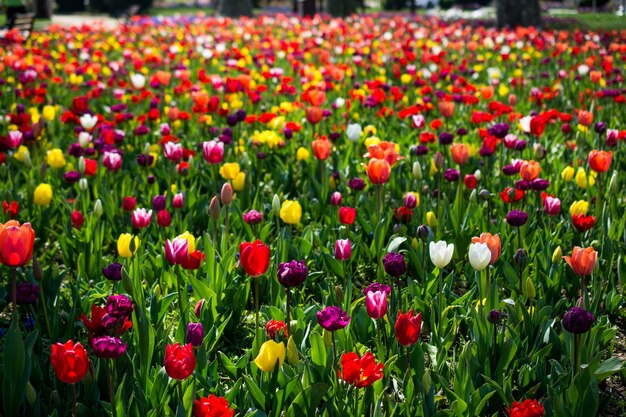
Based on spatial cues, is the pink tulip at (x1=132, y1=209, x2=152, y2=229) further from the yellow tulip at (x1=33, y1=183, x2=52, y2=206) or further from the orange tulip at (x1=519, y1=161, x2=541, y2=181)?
the orange tulip at (x1=519, y1=161, x2=541, y2=181)

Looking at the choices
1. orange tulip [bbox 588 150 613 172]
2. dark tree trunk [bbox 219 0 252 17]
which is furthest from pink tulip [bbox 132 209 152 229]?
dark tree trunk [bbox 219 0 252 17]

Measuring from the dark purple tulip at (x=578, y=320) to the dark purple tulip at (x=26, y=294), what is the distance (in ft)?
5.40

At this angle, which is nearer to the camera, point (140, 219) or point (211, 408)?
point (211, 408)

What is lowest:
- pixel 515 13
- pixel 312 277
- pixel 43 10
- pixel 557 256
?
pixel 312 277

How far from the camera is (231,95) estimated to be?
641 cm

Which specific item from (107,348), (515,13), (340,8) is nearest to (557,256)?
(107,348)

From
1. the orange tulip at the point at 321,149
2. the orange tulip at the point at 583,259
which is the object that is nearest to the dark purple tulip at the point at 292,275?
the orange tulip at the point at 583,259

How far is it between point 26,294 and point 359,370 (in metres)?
1.17

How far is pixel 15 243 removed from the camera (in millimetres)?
2037

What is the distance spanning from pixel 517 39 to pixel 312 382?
996 centimetres

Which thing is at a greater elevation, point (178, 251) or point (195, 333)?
point (178, 251)

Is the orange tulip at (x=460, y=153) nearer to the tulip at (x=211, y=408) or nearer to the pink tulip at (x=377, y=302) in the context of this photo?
the pink tulip at (x=377, y=302)

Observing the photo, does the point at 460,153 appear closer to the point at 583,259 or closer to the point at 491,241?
the point at 491,241

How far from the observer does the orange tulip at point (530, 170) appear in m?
3.28
